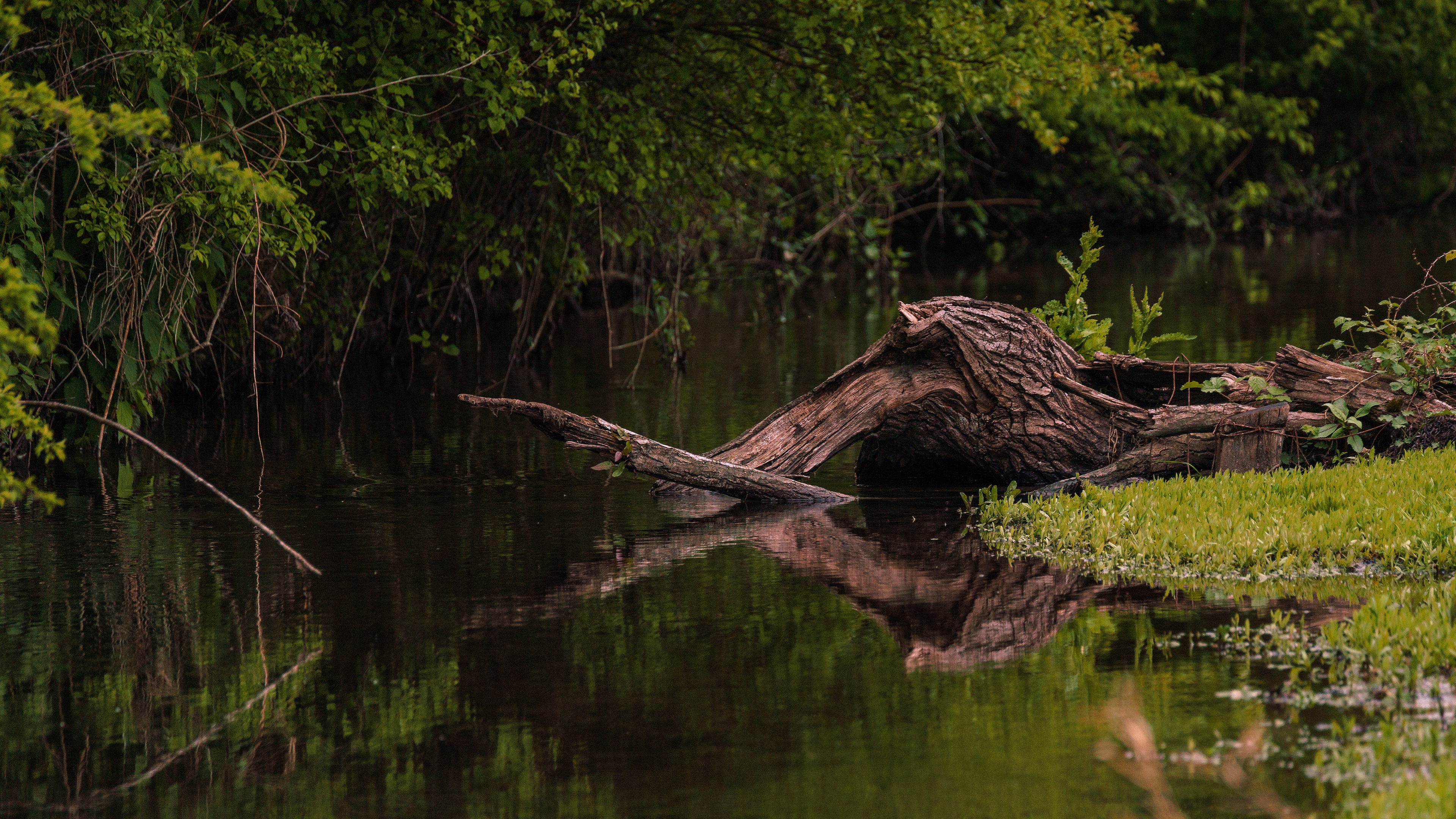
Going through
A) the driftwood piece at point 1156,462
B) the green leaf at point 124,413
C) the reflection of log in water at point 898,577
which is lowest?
the reflection of log in water at point 898,577

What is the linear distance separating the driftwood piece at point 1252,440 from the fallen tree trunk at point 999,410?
0.09 metres

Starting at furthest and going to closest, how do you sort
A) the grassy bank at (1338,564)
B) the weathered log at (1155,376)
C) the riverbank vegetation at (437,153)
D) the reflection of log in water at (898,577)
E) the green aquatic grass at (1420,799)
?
the riverbank vegetation at (437,153) → the weathered log at (1155,376) → the reflection of log in water at (898,577) → the grassy bank at (1338,564) → the green aquatic grass at (1420,799)

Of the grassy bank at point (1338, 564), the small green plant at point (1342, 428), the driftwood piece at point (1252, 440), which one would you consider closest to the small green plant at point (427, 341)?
the grassy bank at point (1338, 564)

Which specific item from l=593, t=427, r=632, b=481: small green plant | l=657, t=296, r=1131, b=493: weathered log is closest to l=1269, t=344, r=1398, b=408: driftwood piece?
l=657, t=296, r=1131, b=493: weathered log

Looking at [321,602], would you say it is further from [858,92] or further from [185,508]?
[858,92]

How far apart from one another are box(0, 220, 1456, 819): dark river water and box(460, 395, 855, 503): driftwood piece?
0.64 feet

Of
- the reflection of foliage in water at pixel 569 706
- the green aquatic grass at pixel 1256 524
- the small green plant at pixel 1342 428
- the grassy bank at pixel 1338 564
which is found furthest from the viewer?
the small green plant at pixel 1342 428

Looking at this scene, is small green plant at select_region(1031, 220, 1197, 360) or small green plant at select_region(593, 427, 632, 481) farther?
small green plant at select_region(1031, 220, 1197, 360)

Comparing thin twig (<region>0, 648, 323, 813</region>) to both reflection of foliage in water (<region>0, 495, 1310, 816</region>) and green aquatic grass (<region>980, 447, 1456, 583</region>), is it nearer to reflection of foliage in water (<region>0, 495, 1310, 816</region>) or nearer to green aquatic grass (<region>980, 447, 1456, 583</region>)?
reflection of foliage in water (<region>0, 495, 1310, 816</region>)

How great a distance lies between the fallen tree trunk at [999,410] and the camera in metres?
10.8

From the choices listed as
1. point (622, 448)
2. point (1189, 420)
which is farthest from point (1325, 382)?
point (622, 448)

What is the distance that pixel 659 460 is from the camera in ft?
35.1

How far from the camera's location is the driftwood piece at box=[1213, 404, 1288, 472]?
1065cm

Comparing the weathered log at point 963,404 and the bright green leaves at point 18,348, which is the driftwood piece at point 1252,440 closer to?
the weathered log at point 963,404
